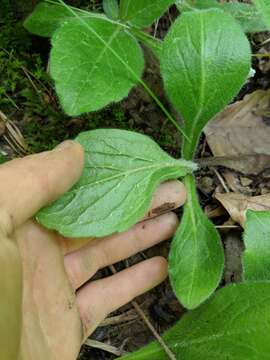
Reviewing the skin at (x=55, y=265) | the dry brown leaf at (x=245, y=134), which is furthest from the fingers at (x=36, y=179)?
the dry brown leaf at (x=245, y=134)

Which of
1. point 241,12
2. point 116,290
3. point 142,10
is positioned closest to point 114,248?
point 116,290

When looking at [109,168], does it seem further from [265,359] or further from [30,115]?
[265,359]

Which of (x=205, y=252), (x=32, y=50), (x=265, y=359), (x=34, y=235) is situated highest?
(x=32, y=50)

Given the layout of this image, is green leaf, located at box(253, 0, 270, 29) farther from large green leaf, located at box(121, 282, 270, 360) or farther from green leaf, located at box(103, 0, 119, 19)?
large green leaf, located at box(121, 282, 270, 360)

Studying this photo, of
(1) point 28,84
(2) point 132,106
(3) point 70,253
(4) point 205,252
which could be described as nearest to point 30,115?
(1) point 28,84

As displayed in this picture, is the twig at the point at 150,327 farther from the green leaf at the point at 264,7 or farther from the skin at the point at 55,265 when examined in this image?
the green leaf at the point at 264,7

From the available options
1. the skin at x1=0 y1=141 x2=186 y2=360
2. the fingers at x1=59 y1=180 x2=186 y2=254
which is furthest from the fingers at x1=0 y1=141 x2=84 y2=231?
the fingers at x1=59 y1=180 x2=186 y2=254
